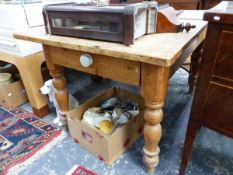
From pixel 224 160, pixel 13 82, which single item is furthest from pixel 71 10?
pixel 224 160

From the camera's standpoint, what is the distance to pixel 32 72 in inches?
46.0

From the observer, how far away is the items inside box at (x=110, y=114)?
102cm

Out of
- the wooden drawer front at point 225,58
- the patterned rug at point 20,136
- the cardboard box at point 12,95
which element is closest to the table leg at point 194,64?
the wooden drawer front at point 225,58

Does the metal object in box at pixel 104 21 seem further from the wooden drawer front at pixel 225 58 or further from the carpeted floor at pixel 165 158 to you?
the carpeted floor at pixel 165 158

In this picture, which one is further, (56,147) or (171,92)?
(171,92)

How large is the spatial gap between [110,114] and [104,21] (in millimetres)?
580

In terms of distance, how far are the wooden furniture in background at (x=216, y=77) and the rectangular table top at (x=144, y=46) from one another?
97mm

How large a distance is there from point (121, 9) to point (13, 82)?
3.51 feet

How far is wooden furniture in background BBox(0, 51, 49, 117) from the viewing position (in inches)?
45.0

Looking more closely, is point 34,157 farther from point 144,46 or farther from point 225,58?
point 225,58

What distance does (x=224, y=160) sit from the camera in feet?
3.18

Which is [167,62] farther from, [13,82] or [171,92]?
[13,82]

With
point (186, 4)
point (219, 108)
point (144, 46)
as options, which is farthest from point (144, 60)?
point (186, 4)

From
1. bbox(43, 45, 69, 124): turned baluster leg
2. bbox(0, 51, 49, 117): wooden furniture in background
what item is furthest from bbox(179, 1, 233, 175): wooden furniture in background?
bbox(0, 51, 49, 117): wooden furniture in background
